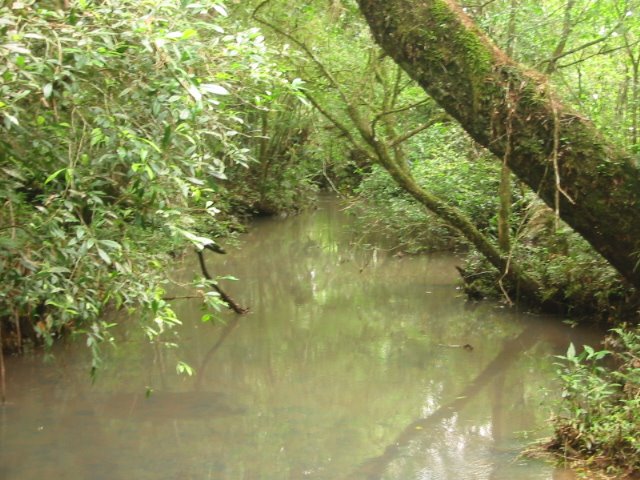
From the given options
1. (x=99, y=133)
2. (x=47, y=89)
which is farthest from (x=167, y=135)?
(x=47, y=89)

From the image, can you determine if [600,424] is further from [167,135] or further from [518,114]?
[167,135]

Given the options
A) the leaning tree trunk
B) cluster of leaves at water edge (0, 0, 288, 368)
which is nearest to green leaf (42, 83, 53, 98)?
cluster of leaves at water edge (0, 0, 288, 368)

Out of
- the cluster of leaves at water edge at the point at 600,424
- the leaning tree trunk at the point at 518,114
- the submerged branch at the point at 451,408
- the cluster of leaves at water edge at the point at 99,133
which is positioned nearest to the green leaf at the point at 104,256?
the cluster of leaves at water edge at the point at 99,133

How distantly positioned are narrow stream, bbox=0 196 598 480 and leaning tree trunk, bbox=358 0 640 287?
1841 mm

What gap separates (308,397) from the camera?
7.31m

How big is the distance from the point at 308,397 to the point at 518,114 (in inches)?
128

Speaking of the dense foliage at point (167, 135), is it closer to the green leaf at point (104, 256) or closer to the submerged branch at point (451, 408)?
the green leaf at point (104, 256)

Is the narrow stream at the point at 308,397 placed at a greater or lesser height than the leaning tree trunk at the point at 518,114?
lesser

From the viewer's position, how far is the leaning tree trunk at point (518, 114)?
269 inches

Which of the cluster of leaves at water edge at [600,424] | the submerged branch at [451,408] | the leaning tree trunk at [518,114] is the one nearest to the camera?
the cluster of leaves at water edge at [600,424]

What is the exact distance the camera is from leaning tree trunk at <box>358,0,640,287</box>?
6.82 metres

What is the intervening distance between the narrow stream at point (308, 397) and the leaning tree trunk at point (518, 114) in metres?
1.84

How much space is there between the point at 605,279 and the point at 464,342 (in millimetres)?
1703

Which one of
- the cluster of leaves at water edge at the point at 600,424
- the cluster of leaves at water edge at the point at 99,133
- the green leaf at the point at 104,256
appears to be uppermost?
the cluster of leaves at water edge at the point at 99,133
